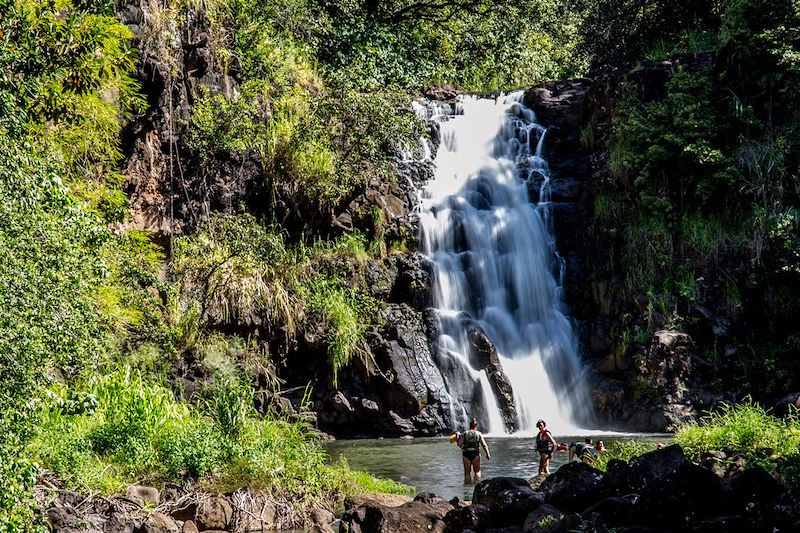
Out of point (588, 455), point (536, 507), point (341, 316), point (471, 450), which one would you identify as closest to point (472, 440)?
point (471, 450)

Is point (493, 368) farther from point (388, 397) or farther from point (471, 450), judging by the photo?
point (471, 450)

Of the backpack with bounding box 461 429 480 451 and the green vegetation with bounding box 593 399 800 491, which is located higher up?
the green vegetation with bounding box 593 399 800 491

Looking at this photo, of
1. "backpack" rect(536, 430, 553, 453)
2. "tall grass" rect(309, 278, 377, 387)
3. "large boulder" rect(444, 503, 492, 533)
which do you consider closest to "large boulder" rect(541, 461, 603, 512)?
"large boulder" rect(444, 503, 492, 533)

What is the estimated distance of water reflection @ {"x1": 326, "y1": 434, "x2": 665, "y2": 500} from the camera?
14164 mm

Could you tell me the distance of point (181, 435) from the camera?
39.2ft

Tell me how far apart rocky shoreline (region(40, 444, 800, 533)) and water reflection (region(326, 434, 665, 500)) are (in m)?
2.21

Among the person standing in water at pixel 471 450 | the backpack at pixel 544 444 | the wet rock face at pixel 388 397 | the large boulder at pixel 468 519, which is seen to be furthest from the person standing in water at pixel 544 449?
→ the wet rock face at pixel 388 397

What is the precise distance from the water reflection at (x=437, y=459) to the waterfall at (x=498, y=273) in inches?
63.6

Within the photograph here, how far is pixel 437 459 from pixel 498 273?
294 inches

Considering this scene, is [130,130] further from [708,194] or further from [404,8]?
[404,8]

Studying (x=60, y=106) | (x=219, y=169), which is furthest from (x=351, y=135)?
(x=60, y=106)

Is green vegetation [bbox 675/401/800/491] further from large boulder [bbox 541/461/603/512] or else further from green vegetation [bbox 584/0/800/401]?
green vegetation [bbox 584/0/800/401]

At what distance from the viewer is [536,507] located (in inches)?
413

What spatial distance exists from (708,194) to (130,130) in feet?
47.1
